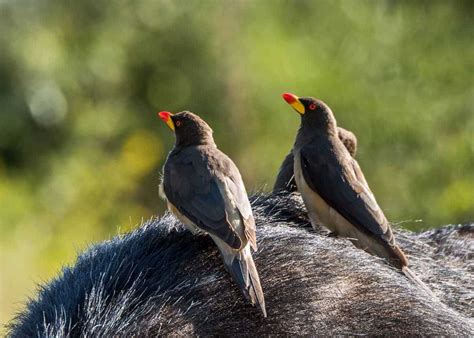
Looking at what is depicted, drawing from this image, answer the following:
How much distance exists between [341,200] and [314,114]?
46cm

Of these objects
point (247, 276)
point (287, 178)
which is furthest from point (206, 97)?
point (247, 276)

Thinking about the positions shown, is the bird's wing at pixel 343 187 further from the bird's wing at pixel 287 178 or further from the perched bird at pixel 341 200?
the bird's wing at pixel 287 178

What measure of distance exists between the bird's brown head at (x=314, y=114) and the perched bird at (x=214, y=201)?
0.48 meters

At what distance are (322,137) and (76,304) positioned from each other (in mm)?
1338

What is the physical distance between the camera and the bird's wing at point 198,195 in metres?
2.97

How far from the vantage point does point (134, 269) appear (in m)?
2.97

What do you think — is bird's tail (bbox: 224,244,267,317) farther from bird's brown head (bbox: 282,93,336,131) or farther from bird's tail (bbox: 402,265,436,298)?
bird's brown head (bbox: 282,93,336,131)

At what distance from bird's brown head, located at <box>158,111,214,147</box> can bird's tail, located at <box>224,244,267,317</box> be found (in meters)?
0.67

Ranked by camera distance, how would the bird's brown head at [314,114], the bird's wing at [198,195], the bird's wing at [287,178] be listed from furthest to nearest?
the bird's wing at [287,178], the bird's brown head at [314,114], the bird's wing at [198,195]

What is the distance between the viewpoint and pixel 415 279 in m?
3.44

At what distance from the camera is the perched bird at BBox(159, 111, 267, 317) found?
2900 mm

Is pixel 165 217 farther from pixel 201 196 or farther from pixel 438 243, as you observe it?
pixel 438 243

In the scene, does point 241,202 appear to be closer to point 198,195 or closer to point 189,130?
point 198,195

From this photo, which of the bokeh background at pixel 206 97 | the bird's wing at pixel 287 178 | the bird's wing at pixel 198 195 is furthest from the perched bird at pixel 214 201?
the bokeh background at pixel 206 97
